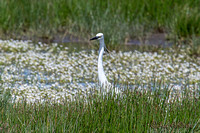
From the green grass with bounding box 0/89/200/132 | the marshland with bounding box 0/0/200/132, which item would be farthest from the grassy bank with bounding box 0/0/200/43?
the green grass with bounding box 0/89/200/132

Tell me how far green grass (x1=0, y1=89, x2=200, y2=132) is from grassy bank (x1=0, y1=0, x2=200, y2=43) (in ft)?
19.3

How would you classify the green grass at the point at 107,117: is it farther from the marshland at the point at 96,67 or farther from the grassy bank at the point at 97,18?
the grassy bank at the point at 97,18

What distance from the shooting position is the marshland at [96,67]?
426cm

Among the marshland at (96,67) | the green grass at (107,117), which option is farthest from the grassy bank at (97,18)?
the green grass at (107,117)

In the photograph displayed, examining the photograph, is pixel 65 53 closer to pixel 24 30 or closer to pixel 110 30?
pixel 110 30

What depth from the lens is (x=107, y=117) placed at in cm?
428

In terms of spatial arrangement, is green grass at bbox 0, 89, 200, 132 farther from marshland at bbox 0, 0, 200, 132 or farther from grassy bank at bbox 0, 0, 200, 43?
grassy bank at bbox 0, 0, 200, 43

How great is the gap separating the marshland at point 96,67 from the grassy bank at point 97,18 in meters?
0.03

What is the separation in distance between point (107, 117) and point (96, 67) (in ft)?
14.1

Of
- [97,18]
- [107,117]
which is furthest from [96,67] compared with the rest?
[107,117]

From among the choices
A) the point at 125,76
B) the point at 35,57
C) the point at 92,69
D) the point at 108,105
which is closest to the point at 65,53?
the point at 35,57

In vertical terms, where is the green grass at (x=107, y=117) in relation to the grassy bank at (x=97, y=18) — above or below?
below

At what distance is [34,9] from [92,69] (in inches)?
167

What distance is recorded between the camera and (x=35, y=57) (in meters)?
8.90
